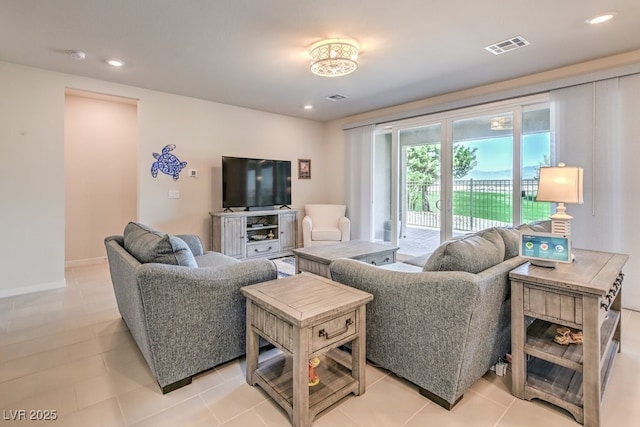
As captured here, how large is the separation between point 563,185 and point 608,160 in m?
1.78

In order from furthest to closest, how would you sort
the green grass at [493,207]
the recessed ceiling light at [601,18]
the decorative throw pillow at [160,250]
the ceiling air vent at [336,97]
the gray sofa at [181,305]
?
the ceiling air vent at [336,97] → the green grass at [493,207] → the recessed ceiling light at [601,18] → the decorative throw pillow at [160,250] → the gray sofa at [181,305]

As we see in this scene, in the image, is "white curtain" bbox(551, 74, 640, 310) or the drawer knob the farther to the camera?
"white curtain" bbox(551, 74, 640, 310)

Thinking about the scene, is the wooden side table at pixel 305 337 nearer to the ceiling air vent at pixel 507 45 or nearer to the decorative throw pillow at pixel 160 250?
the decorative throw pillow at pixel 160 250

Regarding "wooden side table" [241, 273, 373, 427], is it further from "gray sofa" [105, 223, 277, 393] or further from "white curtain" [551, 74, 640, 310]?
"white curtain" [551, 74, 640, 310]

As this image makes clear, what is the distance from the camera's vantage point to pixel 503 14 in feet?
7.72

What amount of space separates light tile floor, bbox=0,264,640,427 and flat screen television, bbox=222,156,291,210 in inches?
106

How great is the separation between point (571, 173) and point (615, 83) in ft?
6.45

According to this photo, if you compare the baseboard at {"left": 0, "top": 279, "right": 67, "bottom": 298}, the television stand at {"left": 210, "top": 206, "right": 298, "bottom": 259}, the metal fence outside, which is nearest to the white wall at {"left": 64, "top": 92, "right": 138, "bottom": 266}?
the baseboard at {"left": 0, "top": 279, "right": 67, "bottom": 298}

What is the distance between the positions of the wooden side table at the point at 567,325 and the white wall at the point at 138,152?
422cm

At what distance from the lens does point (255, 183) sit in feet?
16.4

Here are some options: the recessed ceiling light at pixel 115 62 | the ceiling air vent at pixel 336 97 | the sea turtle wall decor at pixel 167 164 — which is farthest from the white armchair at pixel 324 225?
the recessed ceiling light at pixel 115 62

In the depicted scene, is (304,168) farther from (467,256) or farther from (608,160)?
(467,256)

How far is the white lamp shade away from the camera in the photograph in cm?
196

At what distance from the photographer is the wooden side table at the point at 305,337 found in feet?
4.91
